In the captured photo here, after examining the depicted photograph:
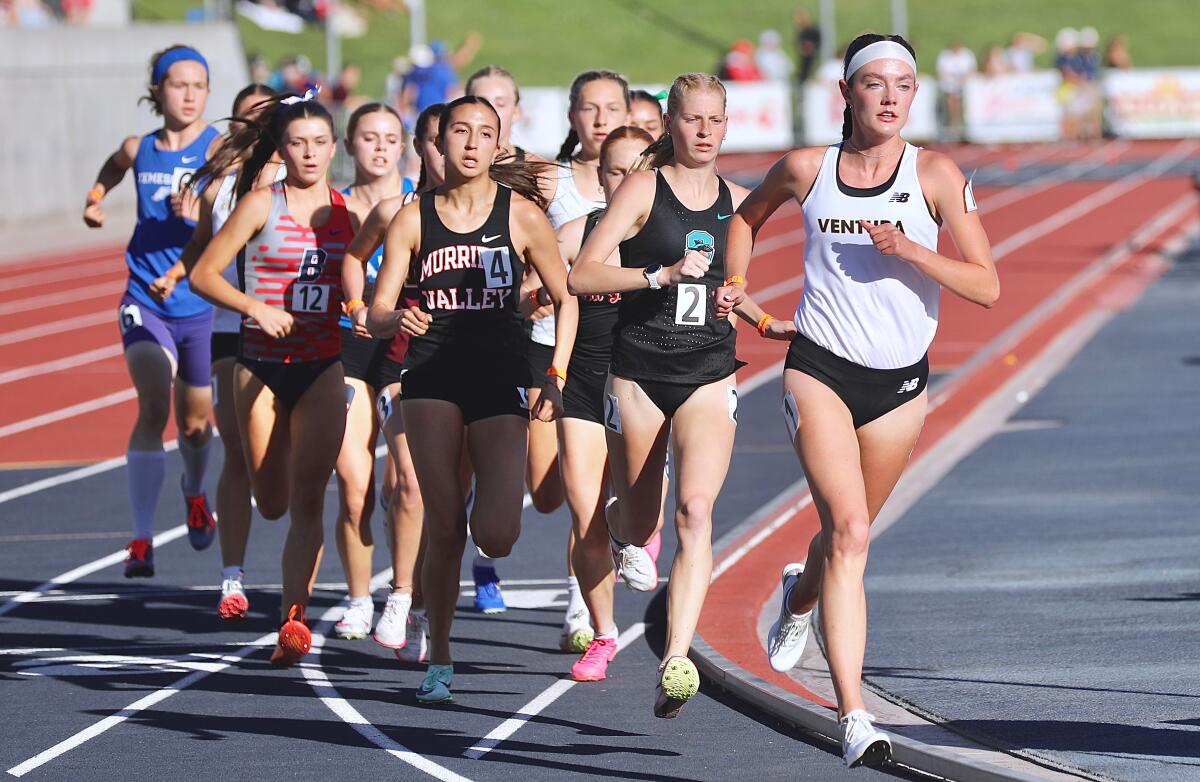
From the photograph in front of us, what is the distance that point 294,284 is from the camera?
9.09 meters

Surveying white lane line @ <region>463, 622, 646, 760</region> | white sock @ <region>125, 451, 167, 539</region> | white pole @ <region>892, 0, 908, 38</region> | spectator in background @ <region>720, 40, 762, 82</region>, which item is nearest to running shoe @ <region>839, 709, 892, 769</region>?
white lane line @ <region>463, 622, 646, 760</region>

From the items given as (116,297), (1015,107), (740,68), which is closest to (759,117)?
(740,68)

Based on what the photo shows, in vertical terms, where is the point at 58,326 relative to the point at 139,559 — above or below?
above

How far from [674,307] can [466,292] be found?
888mm

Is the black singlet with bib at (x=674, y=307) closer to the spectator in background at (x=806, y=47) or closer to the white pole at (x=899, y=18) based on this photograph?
the spectator in background at (x=806, y=47)

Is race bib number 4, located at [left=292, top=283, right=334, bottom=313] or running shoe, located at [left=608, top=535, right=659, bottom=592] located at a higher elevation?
race bib number 4, located at [left=292, top=283, right=334, bottom=313]

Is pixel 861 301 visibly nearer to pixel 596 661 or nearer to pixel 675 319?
pixel 675 319

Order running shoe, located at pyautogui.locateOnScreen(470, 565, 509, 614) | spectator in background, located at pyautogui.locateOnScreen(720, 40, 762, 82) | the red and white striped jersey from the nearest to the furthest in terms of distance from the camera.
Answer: the red and white striped jersey < running shoe, located at pyautogui.locateOnScreen(470, 565, 509, 614) < spectator in background, located at pyautogui.locateOnScreen(720, 40, 762, 82)

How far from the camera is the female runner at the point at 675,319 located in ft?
25.1

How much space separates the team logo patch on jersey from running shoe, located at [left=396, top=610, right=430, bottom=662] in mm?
2132

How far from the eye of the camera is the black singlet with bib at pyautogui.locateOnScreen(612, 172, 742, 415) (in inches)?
305

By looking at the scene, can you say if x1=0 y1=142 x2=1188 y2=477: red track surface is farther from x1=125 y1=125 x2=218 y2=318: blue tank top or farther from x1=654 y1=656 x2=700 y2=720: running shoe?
x1=654 y1=656 x2=700 y2=720: running shoe

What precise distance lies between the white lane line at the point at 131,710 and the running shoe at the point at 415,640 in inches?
29.6

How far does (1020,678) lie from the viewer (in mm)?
8062
